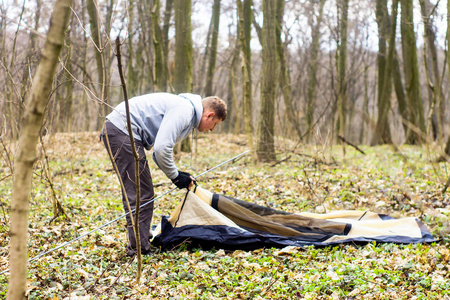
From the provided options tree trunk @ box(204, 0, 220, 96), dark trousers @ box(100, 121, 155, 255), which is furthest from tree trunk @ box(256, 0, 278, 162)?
tree trunk @ box(204, 0, 220, 96)

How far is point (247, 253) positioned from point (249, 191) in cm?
270

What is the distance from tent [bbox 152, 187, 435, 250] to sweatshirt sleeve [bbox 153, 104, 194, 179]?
77 centimetres

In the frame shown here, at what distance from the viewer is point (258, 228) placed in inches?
179

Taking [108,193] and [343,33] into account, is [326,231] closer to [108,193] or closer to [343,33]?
[108,193]

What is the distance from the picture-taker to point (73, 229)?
4855mm

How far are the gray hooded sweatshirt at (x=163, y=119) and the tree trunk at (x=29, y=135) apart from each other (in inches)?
85.3

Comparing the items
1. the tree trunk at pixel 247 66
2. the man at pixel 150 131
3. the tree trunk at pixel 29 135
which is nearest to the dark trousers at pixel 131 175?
the man at pixel 150 131

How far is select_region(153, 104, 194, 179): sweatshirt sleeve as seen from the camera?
376 centimetres

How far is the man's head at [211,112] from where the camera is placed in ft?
13.5

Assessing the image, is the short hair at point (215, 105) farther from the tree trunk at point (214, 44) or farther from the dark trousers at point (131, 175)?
the tree trunk at point (214, 44)

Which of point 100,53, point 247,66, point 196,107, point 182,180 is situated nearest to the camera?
point 100,53

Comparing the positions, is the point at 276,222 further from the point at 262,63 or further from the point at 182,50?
the point at 182,50

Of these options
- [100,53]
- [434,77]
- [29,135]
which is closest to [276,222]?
[100,53]

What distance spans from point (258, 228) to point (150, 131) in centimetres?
165
